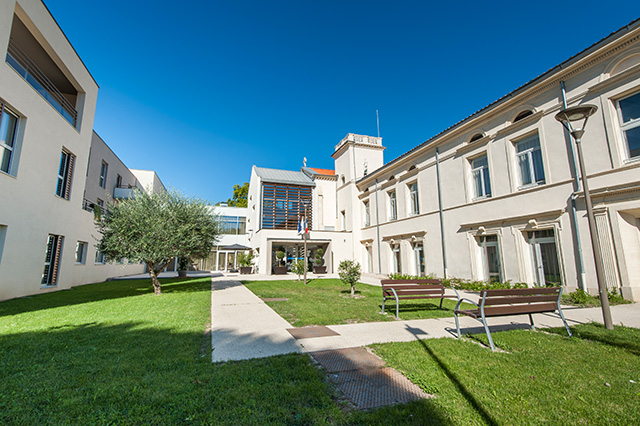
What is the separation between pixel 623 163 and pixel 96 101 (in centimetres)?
2219

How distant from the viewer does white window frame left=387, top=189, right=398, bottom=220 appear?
1974 cm

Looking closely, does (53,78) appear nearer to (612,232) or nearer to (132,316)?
(132,316)

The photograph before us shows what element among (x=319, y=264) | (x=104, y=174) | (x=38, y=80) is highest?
(x=38, y=80)

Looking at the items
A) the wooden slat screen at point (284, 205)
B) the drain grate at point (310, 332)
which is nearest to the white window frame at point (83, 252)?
the wooden slat screen at point (284, 205)

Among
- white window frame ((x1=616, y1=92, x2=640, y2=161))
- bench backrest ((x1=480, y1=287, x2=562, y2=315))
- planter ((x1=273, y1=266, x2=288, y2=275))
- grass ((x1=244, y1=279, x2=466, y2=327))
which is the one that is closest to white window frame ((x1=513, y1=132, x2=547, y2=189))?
white window frame ((x1=616, y1=92, x2=640, y2=161))

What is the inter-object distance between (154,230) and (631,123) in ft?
50.4

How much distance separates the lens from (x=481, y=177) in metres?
13.7

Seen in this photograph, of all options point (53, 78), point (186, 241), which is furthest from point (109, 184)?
point (186, 241)

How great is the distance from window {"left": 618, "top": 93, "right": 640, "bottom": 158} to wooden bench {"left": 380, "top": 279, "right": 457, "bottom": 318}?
721 centimetres

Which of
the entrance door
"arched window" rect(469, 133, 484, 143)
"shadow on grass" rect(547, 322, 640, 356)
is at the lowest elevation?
"shadow on grass" rect(547, 322, 640, 356)

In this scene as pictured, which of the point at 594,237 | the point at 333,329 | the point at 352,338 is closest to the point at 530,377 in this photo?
the point at 352,338

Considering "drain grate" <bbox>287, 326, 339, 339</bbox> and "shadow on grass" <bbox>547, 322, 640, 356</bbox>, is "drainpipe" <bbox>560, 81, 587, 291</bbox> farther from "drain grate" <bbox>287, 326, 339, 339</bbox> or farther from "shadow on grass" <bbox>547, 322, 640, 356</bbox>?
"drain grate" <bbox>287, 326, 339, 339</bbox>

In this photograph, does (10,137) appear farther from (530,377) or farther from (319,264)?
(319,264)

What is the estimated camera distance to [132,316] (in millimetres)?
6586
